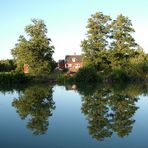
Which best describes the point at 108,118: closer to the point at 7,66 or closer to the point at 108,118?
the point at 108,118

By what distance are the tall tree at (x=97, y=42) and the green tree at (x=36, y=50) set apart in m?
6.35

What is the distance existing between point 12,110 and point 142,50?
4377 cm

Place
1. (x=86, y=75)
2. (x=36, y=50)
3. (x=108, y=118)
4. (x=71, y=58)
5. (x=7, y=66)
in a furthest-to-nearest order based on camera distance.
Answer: (x=71, y=58), (x=7, y=66), (x=36, y=50), (x=86, y=75), (x=108, y=118)

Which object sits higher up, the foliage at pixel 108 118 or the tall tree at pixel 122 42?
the tall tree at pixel 122 42

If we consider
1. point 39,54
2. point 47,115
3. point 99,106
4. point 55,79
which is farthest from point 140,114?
point 39,54

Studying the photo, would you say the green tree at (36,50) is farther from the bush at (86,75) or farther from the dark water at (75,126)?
the dark water at (75,126)

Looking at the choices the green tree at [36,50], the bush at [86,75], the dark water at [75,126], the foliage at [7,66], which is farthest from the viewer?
the foliage at [7,66]

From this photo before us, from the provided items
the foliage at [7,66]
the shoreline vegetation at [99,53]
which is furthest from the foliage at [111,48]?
the foliage at [7,66]

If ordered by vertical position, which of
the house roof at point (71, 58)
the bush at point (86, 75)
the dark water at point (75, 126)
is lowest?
the dark water at point (75, 126)

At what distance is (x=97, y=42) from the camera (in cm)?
5931

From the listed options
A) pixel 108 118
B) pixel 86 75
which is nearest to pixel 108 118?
pixel 108 118

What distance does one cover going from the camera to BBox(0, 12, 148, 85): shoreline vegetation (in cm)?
5547

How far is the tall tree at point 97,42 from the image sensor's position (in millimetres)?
58125

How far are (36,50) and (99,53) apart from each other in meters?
10.6
